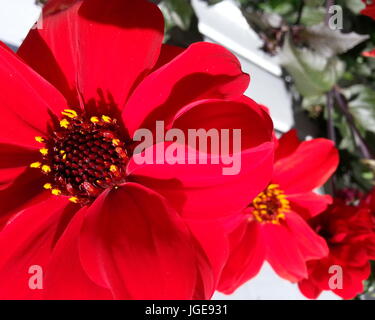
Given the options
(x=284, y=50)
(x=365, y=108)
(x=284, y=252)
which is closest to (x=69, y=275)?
(x=284, y=252)

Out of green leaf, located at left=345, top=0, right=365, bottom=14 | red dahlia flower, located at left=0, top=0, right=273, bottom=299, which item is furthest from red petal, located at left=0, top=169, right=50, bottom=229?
green leaf, located at left=345, top=0, right=365, bottom=14

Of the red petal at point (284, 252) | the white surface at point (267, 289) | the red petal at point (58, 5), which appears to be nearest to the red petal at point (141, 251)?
the red petal at point (58, 5)

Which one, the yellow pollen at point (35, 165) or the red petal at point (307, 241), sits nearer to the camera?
the yellow pollen at point (35, 165)

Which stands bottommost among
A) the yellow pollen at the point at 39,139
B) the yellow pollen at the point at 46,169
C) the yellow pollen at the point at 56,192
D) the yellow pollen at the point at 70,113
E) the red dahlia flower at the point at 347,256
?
the red dahlia flower at the point at 347,256

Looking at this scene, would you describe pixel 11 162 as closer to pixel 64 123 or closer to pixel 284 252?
pixel 64 123

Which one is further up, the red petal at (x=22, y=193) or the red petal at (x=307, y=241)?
the red petal at (x=22, y=193)

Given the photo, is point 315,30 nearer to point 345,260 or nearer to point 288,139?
point 288,139

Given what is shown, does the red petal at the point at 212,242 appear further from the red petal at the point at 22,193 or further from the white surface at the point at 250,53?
the white surface at the point at 250,53
